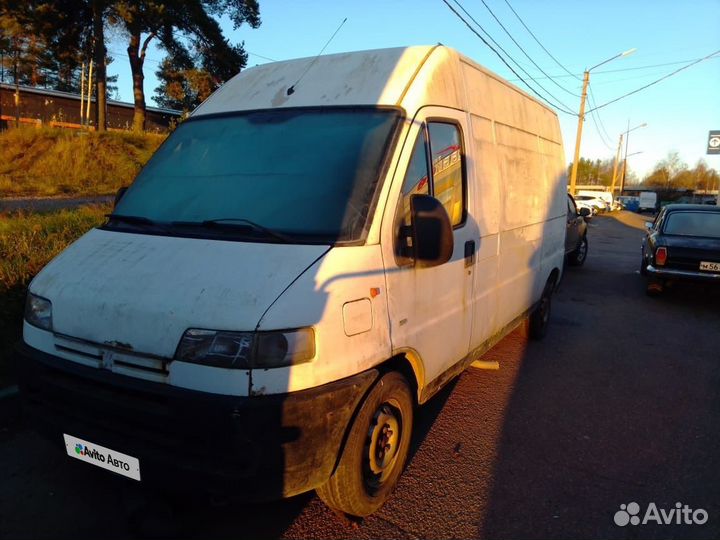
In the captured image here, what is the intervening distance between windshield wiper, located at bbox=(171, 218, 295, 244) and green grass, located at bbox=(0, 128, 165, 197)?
47.0 ft

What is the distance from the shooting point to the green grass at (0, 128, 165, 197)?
16.2m

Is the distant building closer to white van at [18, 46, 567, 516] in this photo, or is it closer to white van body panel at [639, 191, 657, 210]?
white van at [18, 46, 567, 516]

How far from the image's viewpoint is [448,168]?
11.0 ft

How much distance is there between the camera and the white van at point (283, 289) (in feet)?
7.28

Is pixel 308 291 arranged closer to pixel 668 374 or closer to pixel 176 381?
pixel 176 381

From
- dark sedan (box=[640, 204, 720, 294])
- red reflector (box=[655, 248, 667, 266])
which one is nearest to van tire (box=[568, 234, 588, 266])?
dark sedan (box=[640, 204, 720, 294])

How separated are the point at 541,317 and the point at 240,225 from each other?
454 cm

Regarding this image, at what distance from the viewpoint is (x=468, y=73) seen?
3699 mm

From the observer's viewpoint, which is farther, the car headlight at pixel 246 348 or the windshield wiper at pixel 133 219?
the windshield wiper at pixel 133 219

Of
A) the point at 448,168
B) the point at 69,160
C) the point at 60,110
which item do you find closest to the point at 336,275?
the point at 448,168

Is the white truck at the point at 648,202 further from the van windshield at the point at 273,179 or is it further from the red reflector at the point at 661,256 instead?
the van windshield at the point at 273,179

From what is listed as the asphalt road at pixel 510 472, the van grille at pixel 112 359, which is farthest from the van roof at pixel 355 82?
the asphalt road at pixel 510 472

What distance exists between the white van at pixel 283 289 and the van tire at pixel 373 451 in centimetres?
1

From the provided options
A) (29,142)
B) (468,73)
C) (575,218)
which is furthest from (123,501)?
(29,142)
